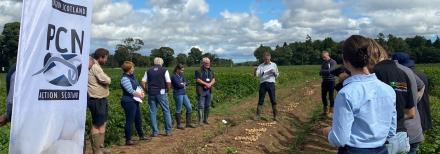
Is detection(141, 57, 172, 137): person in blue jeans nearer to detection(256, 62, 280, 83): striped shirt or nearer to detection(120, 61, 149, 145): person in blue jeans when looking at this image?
detection(120, 61, 149, 145): person in blue jeans

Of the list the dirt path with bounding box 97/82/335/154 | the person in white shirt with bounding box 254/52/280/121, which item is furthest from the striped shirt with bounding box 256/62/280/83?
the dirt path with bounding box 97/82/335/154

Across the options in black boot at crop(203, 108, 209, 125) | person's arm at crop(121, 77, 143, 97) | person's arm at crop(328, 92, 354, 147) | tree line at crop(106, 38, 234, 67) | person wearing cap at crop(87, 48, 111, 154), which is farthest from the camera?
tree line at crop(106, 38, 234, 67)

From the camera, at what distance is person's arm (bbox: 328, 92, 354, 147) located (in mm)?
3396

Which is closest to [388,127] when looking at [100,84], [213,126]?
[100,84]

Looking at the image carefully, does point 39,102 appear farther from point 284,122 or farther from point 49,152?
point 284,122

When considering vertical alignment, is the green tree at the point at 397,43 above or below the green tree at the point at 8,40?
above

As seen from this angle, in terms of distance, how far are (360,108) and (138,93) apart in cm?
674

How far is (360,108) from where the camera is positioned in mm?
3436

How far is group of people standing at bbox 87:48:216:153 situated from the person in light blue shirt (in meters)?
5.30

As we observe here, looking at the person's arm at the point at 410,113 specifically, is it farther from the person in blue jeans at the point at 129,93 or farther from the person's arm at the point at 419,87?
the person in blue jeans at the point at 129,93

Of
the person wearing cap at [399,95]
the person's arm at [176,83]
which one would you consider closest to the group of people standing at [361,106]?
the person wearing cap at [399,95]

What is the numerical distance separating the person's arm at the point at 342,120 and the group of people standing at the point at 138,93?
208 inches

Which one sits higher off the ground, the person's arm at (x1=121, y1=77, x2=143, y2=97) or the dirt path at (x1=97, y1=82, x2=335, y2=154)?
the person's arm at (x1=121, y1=77, x2=143, y2=97)

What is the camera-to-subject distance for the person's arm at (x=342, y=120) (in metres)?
3.40
